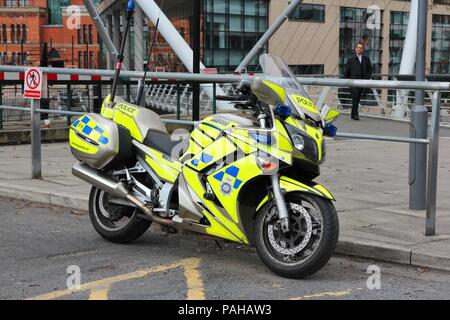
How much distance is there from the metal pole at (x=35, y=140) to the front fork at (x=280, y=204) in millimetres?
4640

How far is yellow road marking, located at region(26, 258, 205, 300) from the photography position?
4477mm

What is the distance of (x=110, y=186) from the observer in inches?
223

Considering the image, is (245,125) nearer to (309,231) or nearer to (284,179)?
(284,179)

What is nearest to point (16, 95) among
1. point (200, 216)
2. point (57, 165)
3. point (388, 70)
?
point (57, 165)

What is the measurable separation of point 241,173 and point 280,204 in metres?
0.36

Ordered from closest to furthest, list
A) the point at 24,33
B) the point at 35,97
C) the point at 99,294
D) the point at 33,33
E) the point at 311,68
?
the point at 99,294 → the point at 35,97 → the point at 311,68 → the point at 33,33 → the point at 24,33

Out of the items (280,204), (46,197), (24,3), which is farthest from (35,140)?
(24,3)

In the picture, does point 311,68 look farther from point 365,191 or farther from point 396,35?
point 365,191

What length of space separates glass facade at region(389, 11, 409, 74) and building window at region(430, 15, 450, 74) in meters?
4.82

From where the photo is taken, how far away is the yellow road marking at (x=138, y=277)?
448 centimetres

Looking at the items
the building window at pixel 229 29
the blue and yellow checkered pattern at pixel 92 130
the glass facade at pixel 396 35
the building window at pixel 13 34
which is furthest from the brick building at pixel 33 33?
the blue and yellow checkered pattern at pixel 92 130

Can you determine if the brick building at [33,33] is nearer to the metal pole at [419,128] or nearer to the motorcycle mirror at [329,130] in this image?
the metal pole at [419,128]

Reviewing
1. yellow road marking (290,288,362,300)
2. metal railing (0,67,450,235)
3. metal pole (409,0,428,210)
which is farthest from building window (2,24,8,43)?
yellow road marking (290,288,362,300)
